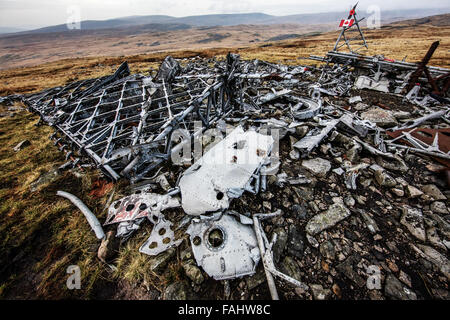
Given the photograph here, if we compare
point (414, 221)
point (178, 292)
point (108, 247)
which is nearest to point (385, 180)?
point (414, 221)

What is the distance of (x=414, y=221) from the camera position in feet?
10.3

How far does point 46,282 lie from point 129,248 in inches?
50.5

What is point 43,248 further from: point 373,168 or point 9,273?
point 373,168

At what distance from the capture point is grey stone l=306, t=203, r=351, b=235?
319cm

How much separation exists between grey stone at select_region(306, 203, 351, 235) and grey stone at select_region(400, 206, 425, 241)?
0.95 metres

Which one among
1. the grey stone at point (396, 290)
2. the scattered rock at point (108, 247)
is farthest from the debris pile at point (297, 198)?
the scattered rock at point (108, 247)

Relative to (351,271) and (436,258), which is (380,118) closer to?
(436,258)

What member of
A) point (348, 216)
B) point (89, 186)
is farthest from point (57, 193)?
point (348, 216)

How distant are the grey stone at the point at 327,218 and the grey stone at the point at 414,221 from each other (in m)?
0.95

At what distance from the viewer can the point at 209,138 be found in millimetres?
5418

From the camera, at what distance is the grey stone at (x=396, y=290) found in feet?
7.81

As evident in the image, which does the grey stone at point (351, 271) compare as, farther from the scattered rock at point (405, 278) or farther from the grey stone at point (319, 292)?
the scattered rock at point (405, 278)

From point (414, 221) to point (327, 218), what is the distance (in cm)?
152
